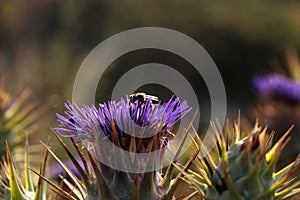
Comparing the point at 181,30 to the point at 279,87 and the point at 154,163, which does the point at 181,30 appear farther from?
the point at 154,163

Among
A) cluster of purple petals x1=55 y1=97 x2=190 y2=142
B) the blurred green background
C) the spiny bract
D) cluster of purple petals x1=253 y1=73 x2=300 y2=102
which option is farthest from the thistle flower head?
the blurred green background

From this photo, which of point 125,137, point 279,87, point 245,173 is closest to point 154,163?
point 125,137

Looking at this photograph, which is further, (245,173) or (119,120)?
(119,120)

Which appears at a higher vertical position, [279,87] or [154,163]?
[279,87]

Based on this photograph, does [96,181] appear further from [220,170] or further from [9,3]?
[9,3]

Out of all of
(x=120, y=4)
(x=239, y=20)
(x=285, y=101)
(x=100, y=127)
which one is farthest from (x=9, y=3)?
(x=100, y=127)

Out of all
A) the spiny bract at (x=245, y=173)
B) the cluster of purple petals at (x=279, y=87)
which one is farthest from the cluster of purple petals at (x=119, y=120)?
the cluster of purple petals at (x=279, y=87)
